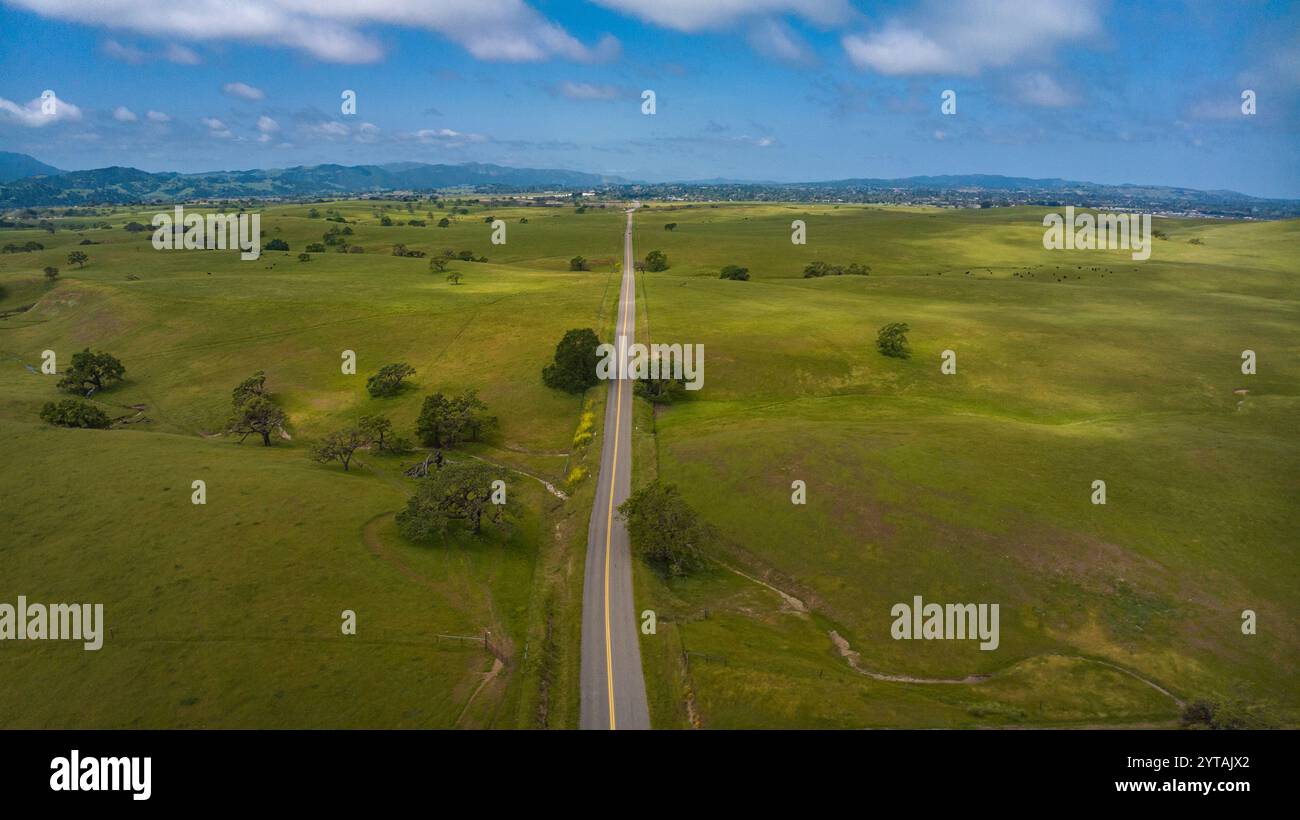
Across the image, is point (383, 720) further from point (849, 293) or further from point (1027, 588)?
point (849, 293)

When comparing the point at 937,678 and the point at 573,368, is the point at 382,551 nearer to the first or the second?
the point at 937,678

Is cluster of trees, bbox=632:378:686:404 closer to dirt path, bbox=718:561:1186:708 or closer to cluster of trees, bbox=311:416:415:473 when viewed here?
cluster of trees, bbox=311:416:415:473

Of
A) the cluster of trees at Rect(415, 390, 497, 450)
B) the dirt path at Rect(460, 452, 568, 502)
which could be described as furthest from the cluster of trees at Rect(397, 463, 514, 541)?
the cluster of trees at Rect(415, 390, 497, 450)

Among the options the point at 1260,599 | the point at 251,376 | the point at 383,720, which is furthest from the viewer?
the point at 251,376

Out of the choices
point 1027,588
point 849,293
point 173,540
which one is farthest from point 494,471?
point 849,293

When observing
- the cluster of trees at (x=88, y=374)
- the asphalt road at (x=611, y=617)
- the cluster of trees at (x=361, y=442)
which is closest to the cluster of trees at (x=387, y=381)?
the cluster of trees at (x=361, y=442)
